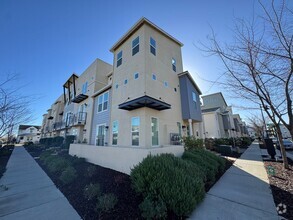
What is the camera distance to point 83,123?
1491cm

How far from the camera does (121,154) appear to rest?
693 cm

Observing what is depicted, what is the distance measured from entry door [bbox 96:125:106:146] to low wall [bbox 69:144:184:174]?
1.99m

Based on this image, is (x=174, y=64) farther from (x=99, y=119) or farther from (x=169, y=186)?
(x=169, y=186)

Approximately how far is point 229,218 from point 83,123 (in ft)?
50.3

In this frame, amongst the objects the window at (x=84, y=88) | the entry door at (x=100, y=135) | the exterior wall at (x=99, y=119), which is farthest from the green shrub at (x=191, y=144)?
the window at (x=84, y=88)

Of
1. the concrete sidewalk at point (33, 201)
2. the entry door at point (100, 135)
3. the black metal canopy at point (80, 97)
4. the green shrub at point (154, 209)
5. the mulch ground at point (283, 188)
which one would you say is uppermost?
the black metal canopy at point (80, 97)

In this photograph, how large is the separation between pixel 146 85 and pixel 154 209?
6.82 metres

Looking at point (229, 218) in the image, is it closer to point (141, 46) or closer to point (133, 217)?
point (133, 217)

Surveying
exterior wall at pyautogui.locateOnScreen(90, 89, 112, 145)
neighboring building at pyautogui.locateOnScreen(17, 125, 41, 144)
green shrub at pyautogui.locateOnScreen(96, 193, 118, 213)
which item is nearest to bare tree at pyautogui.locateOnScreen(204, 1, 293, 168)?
green shrub at pyautogui.locateOnScreen(96, 193, 118, 213)

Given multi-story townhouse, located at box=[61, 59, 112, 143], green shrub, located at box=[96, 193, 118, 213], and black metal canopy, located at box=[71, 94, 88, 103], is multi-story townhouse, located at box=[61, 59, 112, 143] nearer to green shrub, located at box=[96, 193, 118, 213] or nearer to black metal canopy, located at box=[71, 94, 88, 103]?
black metal canopy, located at box=[71, 94, 88, 103]

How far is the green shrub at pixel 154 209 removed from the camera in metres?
3.13

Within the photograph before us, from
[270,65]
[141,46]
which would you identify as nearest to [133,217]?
[270,65]

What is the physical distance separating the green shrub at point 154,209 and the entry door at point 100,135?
9.38 m

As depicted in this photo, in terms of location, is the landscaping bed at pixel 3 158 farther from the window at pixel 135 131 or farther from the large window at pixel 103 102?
the window at pixel 135 131
